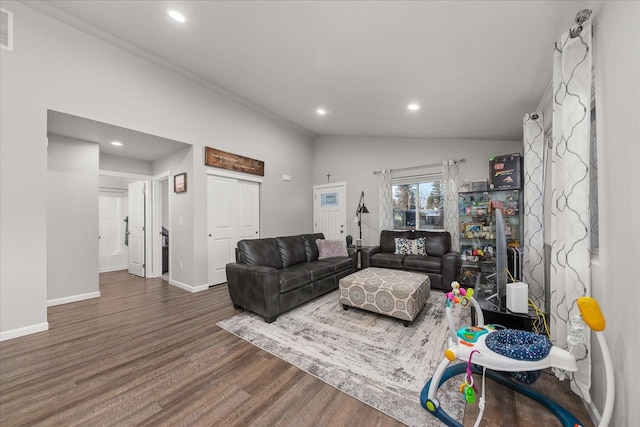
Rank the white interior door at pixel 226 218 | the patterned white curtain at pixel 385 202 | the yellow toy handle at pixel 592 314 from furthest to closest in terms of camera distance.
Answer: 1. the patterned white curtain at pixel 385 202
2. the white interior door at pixel 226 218
3. the yellow toy handle at pixel 592 314

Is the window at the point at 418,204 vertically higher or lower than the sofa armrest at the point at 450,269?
higher

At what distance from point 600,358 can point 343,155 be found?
4939 mm

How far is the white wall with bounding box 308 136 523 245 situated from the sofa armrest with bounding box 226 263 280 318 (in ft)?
10.3

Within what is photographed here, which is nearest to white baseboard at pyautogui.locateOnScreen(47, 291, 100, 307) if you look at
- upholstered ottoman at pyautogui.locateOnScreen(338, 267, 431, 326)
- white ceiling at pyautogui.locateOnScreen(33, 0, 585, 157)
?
white ceiling at pyautogui.locateOnScreen(33, 0, 585, 157)

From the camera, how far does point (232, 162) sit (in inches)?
168

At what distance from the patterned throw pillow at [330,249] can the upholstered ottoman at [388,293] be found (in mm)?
1098

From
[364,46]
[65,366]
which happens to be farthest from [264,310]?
[364,46]

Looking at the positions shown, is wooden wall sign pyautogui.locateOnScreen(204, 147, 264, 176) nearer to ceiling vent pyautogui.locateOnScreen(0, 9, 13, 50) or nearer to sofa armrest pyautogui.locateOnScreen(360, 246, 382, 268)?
ceiling vent pyautogui.locateOnScreen(0, 9, 13, 50)

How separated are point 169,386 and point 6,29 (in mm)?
3592

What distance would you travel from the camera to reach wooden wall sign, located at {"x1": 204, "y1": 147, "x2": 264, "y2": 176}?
3.92m

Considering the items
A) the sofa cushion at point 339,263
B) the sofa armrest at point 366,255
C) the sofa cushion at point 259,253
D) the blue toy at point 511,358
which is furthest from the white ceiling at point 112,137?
the blue toy at point 511,358

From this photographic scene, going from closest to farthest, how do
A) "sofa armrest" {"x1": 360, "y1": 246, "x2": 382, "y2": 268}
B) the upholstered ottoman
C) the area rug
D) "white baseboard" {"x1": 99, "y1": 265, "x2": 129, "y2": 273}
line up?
the area rug
the upholstered ottoman
"sofa armrest" {"x1": 360, "y1": 246, "x2": 382, "y2": 268}
"white baseboard" {"x1": 99, "y1": 265, "x2": 129, "y2": 273}

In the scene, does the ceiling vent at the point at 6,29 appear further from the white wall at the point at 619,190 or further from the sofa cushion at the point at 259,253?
the white wall at the point at 619,190

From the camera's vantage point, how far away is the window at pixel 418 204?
473 cm
